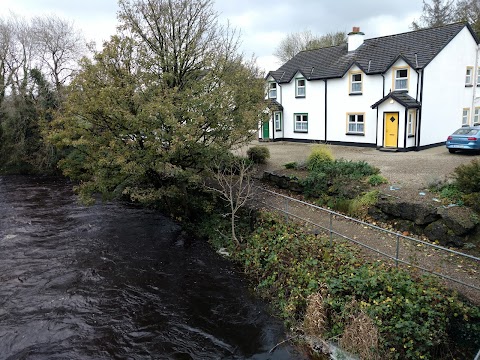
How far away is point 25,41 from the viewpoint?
33781mm

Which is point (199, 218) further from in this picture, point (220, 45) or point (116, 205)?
point (220, 45)

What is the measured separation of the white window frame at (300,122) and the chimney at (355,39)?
19.5 feet

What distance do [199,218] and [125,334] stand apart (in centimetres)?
792

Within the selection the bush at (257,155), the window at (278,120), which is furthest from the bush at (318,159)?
the window at (278,120)

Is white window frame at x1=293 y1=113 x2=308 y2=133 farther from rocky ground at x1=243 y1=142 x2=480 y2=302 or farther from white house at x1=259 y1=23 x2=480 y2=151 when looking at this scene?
rocky ground at x1=243 y1=142 x2=480 y2=302

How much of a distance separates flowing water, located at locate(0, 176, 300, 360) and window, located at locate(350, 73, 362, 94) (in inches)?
644

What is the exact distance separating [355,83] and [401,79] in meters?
3.24

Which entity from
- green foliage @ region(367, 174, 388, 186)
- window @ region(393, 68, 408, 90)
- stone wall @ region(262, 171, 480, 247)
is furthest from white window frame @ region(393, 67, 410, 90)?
stone wall @ region(262, 171, 480, 247)

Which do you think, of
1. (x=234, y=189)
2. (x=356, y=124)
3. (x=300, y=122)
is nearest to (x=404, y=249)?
(x=234, y=189)

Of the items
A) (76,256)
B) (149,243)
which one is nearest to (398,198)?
(149,243)

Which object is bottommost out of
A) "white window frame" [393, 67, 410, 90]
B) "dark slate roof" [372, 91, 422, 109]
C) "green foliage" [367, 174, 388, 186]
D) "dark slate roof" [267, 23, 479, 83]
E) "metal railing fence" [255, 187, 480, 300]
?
"metal railing fence" [255, 187, 480, 300]

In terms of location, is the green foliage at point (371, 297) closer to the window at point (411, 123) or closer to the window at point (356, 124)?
the window at point (411, 123)

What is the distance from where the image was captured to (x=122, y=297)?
11070 millimetres

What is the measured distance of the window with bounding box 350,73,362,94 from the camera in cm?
2597
